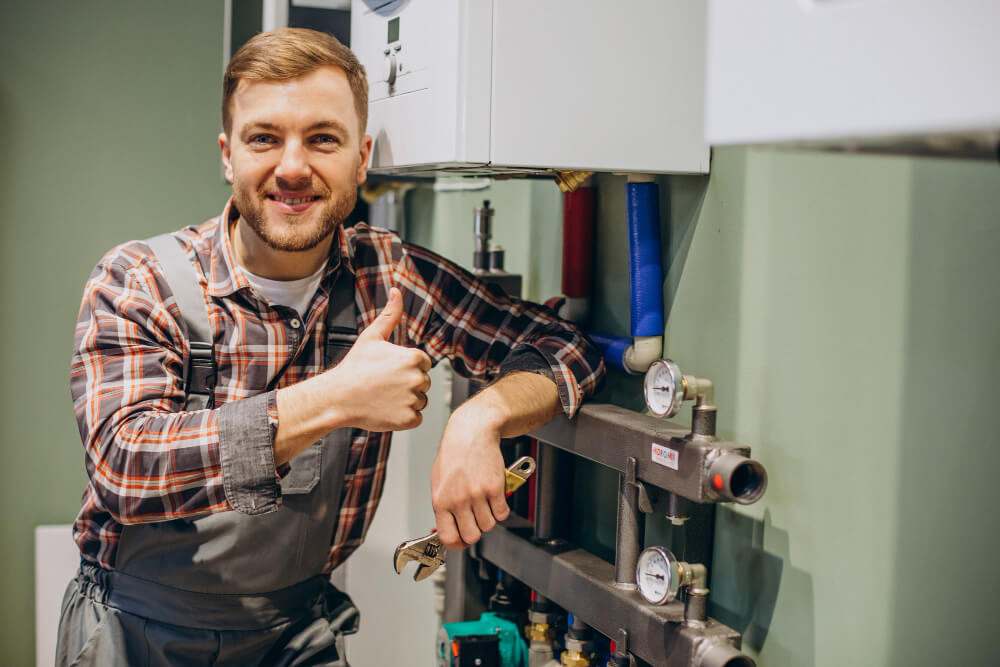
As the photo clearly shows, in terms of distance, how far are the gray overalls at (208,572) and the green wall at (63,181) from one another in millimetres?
1258

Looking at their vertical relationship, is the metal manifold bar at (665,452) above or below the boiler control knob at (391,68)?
below

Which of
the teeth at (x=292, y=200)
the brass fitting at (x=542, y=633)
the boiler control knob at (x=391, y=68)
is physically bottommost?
the brass fitting at (x=542, y=633)

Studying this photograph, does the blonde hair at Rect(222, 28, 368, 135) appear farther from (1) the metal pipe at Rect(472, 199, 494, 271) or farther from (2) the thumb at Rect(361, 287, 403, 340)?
(1) the metal pipe at Rect(472, 199, 494, 271)

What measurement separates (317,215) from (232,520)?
45 cm

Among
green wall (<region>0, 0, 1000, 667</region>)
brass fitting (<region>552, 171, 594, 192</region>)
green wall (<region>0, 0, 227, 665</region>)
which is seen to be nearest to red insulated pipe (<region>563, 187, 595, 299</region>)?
green wall (<region>0, 0, 1000, 667</region>)

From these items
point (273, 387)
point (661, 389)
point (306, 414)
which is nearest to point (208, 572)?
point (273, 387)

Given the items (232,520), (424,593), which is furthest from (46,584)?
(232,520)

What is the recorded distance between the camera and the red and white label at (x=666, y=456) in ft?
3.72

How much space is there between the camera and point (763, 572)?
3.71 ft

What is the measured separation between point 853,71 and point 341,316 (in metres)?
1.03

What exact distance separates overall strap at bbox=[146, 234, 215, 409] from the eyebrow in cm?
21

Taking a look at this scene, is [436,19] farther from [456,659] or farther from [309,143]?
[456,659]

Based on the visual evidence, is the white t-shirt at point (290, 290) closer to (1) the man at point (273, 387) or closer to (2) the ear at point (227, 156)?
(1) the man at point (273, 387)

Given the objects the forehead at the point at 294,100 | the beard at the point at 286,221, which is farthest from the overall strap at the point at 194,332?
the forehead at the point at 294,100
